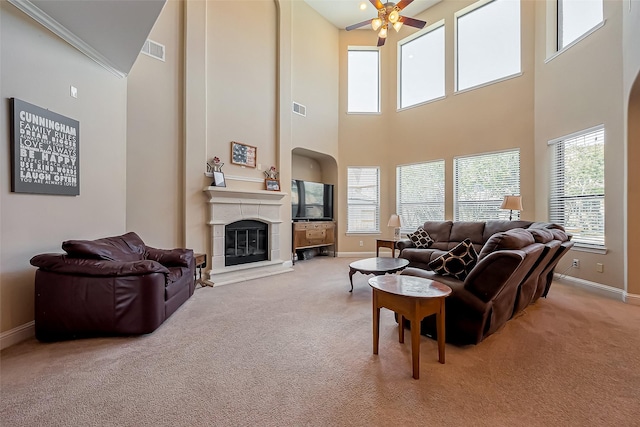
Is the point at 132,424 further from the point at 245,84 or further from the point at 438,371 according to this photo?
the point at 245,84

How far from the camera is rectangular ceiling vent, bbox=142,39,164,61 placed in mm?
4004

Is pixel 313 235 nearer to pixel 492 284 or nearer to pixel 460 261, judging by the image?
pixel 460 261

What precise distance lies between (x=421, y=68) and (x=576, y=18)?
112 inches

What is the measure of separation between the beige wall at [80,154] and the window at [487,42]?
644 centimetres

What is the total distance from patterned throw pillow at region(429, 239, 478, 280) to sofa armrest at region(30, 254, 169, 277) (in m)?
2.67

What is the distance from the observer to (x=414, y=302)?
6.30 ft

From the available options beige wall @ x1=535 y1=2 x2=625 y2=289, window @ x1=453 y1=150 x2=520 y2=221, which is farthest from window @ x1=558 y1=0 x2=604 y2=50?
window @ x1=453 y1=150 x2=520 y2=221

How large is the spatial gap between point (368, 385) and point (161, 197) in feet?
12.5

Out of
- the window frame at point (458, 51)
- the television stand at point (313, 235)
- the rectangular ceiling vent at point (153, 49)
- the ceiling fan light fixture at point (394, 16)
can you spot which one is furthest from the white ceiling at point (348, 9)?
the television stand at point (313, 235)

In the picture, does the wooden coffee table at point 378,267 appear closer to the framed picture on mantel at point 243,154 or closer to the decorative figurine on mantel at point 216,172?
the decorative figurine on mantel at point 216,172

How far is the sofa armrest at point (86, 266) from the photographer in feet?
7.84

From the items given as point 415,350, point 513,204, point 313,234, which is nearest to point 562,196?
point 513,204

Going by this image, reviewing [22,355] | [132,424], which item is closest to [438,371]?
[132,424]

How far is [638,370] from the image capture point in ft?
6.61
